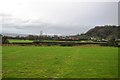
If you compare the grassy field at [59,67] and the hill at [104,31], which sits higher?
the hill at [104,31]

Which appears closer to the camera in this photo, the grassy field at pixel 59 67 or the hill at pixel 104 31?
the grassy field at pixel 59 67

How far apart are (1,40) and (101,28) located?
5429 centimetres

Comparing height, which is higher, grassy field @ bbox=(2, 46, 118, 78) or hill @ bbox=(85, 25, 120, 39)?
hill @ bbox=(85, 25, 120, 39)

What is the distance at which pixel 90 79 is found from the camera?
377 inches

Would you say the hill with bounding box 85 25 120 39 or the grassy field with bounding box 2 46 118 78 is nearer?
the grassy field with bounding box 2 46 118 78

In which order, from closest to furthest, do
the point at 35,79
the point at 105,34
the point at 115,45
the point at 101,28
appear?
the point at 35,79, the point at 115,45, the point at 105,34, the point at 101,28

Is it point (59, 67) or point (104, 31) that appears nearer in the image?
point (59, 67)

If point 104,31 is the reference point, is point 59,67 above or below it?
below

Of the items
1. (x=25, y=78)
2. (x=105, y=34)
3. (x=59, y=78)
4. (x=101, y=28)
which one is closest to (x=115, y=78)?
(x=59, y=78)

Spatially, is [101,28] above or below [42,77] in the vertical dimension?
above

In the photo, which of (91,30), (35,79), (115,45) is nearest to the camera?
(35,79)

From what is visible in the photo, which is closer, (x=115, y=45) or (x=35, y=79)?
(x=35, y=79)

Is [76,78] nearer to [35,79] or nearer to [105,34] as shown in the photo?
[35,79]

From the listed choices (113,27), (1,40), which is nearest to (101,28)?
(113,27)
